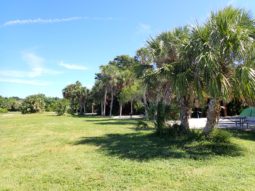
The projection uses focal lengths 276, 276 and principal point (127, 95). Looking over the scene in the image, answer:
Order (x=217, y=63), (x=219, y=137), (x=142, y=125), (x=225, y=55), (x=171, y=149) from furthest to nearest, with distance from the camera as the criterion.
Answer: (x=142, y=125) < (x=219, y=137) < (x=225, y=55) < (x=217, y=63) < (x=171, y=149)

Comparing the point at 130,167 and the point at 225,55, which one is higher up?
the point at 225,55

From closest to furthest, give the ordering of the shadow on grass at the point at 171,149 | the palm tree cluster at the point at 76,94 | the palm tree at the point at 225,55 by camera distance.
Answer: the shadow on grass at the point at 171,149, the palm tree at the point at 225,55, the palm tree cluster at the point at 76,94

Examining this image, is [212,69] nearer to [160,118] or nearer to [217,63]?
[217,63]

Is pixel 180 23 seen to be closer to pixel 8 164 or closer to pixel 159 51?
pixel 159 51

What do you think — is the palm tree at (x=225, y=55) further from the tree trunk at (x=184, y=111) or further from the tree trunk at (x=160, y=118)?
the tree trunk at (x=160, y=118)

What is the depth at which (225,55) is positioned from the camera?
32.9 feet

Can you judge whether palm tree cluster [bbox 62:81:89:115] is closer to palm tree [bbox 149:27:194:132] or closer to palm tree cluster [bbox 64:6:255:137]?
palm tree [bbox 149:27:194:132]

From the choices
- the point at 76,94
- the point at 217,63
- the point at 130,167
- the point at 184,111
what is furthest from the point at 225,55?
the point at 76,94

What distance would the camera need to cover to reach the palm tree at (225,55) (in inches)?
378

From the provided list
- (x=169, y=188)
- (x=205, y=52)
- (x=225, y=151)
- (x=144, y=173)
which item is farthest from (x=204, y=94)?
(x=169, y=188)

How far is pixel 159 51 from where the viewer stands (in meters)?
14.3

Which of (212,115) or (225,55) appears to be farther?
(212,115)

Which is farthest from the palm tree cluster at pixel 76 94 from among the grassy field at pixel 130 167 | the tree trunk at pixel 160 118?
the grassy field at pixel 130 167

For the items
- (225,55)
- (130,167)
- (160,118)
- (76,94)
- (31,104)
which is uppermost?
(76,94)
